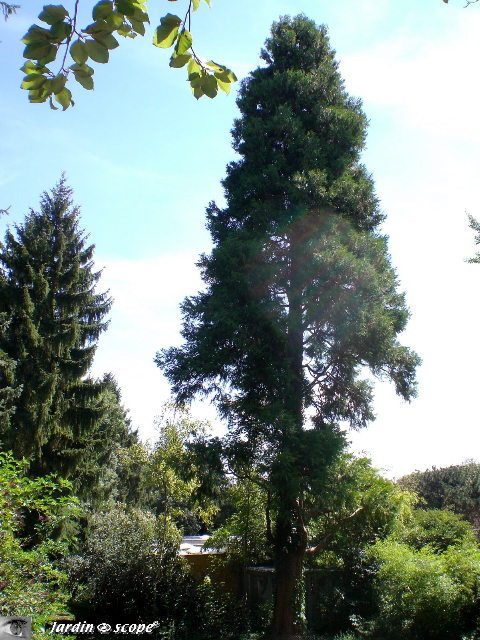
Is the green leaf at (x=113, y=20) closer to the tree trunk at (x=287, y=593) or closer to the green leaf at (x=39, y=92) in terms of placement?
the green leaf at (x=39, y=92)

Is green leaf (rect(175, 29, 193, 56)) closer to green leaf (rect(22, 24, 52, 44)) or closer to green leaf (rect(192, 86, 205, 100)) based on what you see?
green leaf (rect(192, 86, 205, 100))

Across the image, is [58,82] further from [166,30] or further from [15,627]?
[15,627]

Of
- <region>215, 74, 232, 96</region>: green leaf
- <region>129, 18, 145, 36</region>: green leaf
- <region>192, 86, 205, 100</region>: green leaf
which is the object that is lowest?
<region>192, 86, 205, 100</region>: green leaf

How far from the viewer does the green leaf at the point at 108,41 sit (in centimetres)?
178

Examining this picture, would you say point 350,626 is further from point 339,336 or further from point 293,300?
point 293,300

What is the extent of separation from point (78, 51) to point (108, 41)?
0.12 metres

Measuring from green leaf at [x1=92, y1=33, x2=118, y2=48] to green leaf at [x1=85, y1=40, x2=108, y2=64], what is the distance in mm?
14

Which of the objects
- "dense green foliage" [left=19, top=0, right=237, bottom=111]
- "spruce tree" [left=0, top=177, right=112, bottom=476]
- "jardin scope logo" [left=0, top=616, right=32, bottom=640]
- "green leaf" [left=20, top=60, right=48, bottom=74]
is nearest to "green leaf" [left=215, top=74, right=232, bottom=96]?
"dense green foliage" [left=19, top=0, right=237, bottom=111]

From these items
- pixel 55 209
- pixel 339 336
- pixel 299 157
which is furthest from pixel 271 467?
pixel 55 209

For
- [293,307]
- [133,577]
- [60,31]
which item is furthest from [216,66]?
[133,577]

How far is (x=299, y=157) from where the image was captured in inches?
480

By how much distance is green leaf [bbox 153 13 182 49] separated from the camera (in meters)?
1.82

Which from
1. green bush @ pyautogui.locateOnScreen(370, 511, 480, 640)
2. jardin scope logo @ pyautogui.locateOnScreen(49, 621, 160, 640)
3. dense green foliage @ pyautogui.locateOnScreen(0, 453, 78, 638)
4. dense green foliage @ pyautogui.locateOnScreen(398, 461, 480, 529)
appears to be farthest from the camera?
dense green foliage @ pyautogui.locateOnScreen(398, 461, 480, 529)

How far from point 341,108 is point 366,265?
536 centimetres
